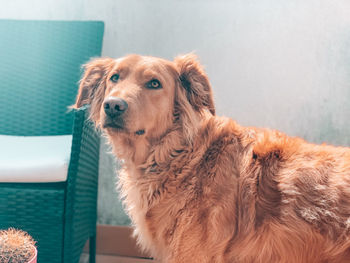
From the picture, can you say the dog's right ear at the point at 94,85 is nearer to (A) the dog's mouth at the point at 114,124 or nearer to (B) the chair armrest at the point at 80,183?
(B) the chair armrest at the point at 80,183

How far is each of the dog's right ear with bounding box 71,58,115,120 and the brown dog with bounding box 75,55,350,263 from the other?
12 centimetres

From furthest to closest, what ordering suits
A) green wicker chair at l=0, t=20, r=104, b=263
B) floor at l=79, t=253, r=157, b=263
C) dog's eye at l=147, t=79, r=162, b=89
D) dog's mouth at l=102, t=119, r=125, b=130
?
floor at l=79, t=253, r=157, b=263, green wicker chair at l=0, t=20, r=104, b=263, dog's eye at l=147, t=79, r=162, b=89, dog's mouth at l=102, t=119, r=125, b=130

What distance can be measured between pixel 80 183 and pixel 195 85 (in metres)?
0.69

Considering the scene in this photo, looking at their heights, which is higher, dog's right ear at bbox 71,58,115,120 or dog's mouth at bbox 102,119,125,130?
dog's right ear at bbox 71,58,115,120

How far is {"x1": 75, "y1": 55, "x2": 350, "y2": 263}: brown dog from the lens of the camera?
1.18 metres

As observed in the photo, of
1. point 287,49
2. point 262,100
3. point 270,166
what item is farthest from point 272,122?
point 270,166

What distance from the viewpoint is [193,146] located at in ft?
4.54

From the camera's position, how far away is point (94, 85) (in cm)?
161

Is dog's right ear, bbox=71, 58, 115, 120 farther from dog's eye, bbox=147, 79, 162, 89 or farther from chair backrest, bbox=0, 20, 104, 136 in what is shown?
chair backrest, bbox=0, 20, 104, 136

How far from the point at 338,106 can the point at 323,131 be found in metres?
0.17

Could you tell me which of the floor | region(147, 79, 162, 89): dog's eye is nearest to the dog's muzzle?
region(147, 79, 162, 89): dog's eye

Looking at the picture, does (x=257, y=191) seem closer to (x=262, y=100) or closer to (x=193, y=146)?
(x=193, y=146)

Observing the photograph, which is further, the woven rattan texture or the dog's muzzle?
the woven rattan texture

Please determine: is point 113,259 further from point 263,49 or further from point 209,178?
point 263,49
